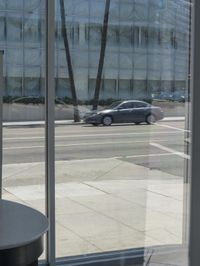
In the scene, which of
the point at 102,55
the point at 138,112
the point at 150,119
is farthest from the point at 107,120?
the point at 102,55

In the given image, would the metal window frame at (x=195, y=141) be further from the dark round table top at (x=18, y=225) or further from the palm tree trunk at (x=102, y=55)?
the dark round table top at (x=18, y=225)

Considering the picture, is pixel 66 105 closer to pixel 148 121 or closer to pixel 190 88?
pixel 148 121

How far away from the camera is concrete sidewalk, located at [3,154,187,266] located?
371 centimetres

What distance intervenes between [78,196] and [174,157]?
851 millimetres

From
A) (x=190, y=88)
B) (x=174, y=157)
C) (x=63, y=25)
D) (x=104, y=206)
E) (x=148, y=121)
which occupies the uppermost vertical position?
(x=63, y=25)

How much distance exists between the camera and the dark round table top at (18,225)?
152 centimetres

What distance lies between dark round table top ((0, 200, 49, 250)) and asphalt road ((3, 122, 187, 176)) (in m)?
1.74

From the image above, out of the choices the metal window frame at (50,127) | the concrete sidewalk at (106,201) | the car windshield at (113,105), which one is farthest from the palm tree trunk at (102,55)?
the concrete sidewalk at (106,201)

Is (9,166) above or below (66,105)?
below

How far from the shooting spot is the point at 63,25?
365 cm

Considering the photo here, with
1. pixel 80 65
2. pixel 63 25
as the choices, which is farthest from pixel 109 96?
pixel 63 25

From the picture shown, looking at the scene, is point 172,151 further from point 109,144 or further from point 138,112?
point 109,144

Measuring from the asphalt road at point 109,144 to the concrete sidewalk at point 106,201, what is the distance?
56 millimetres

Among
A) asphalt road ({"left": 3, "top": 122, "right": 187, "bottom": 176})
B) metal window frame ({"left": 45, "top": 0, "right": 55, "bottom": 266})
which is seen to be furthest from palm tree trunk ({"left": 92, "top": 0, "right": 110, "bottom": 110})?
metal window frame ({"left": 45, "top": 0, "right": 55, "bottom": 266})
